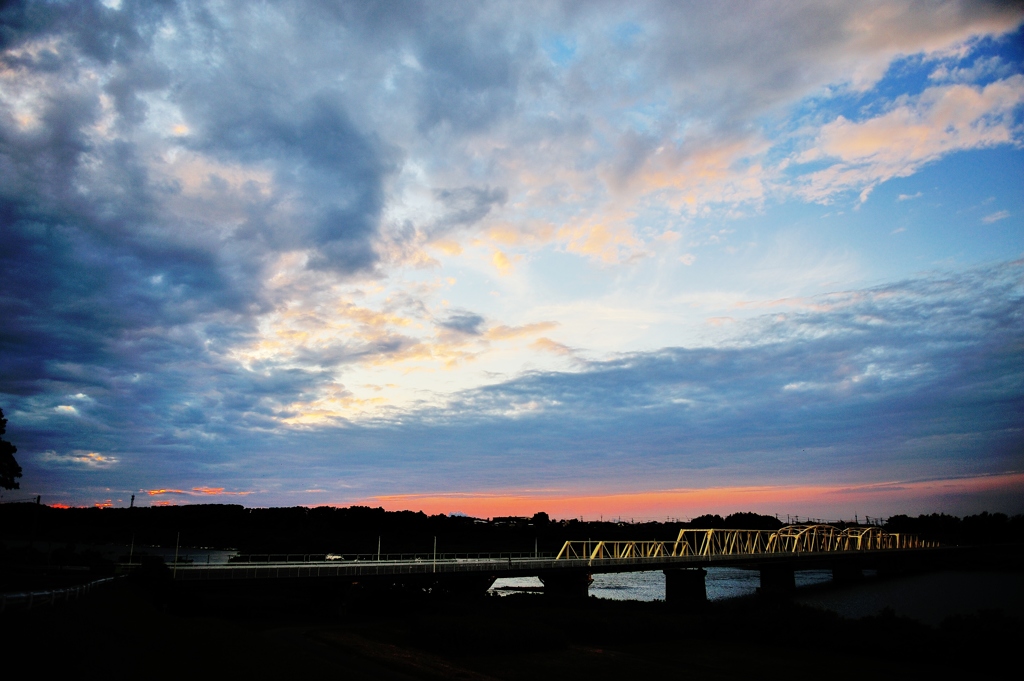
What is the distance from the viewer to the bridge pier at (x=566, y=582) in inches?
3578

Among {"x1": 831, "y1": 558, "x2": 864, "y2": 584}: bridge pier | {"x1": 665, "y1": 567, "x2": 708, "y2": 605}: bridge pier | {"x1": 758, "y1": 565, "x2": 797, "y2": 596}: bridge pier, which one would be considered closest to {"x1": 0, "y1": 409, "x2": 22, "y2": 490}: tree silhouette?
{"x1": 665, "y1": 567, "x2": 708, "y2": 605}: bridge pier

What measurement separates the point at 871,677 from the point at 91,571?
7430 centimetres

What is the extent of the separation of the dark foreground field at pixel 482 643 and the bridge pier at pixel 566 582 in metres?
24.7

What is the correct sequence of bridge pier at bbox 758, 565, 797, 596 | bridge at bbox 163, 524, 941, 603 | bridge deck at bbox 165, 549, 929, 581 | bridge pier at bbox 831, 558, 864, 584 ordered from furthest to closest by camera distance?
1. bridge pier at bbox 831, 558, 864, 584
2. bridge pier at bbox 758, 565, 797, 596
3. bridge at bbox 163, 524, 941, 603
4. bridge deck at bbox 165, 549, 929, 581

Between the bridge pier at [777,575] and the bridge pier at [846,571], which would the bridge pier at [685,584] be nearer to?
the bridge pier at [777,575]

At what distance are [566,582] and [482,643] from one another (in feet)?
158

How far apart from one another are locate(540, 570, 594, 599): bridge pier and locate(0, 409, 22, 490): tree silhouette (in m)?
78.2

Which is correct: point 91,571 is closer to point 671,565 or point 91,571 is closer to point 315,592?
point 315,592

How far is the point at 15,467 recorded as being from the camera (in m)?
85.6

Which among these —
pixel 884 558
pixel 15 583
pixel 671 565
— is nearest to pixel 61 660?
pixel 15 583

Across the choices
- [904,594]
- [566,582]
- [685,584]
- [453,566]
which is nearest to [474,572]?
[453,566]

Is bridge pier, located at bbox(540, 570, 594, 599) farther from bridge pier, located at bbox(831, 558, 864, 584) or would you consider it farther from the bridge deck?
bridge pier, located at bbox(831, 558, 864, 584)

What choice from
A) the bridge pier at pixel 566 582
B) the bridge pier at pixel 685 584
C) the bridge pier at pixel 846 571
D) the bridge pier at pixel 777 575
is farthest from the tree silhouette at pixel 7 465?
the bridge pier at pixel 846 571

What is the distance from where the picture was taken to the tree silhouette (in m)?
83.6
